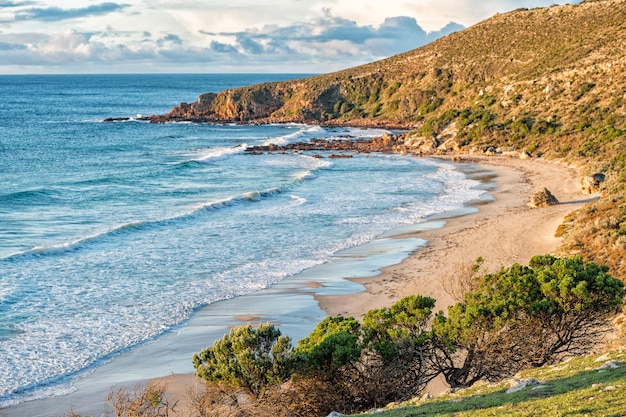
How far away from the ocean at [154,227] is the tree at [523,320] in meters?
9.09

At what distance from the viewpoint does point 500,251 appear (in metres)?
26.5

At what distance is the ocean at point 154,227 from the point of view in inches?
765

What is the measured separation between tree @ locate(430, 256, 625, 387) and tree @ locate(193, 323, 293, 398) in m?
3.37

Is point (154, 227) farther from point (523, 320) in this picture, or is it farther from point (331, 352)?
point (523, 320)

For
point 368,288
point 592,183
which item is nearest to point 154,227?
point 368,288

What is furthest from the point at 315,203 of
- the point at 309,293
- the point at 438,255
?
the point at 309,293

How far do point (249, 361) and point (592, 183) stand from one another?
29498mm

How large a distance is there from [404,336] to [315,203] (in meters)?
25.9

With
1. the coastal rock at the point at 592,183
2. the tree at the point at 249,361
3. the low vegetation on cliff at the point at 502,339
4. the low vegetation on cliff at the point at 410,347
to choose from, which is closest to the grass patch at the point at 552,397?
the low vegetation on cliff at the point at 502,339

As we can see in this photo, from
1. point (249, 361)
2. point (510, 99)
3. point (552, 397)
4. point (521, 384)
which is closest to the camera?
point (552, 397)

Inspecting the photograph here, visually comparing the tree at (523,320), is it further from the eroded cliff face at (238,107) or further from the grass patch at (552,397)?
the eroded cliff face at (238,107)

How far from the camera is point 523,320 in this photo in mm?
14359

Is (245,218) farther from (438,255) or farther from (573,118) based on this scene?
(573,118)

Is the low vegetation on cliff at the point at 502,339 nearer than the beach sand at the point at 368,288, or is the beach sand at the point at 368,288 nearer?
the low vegetation on cliff at the point at 502,339
